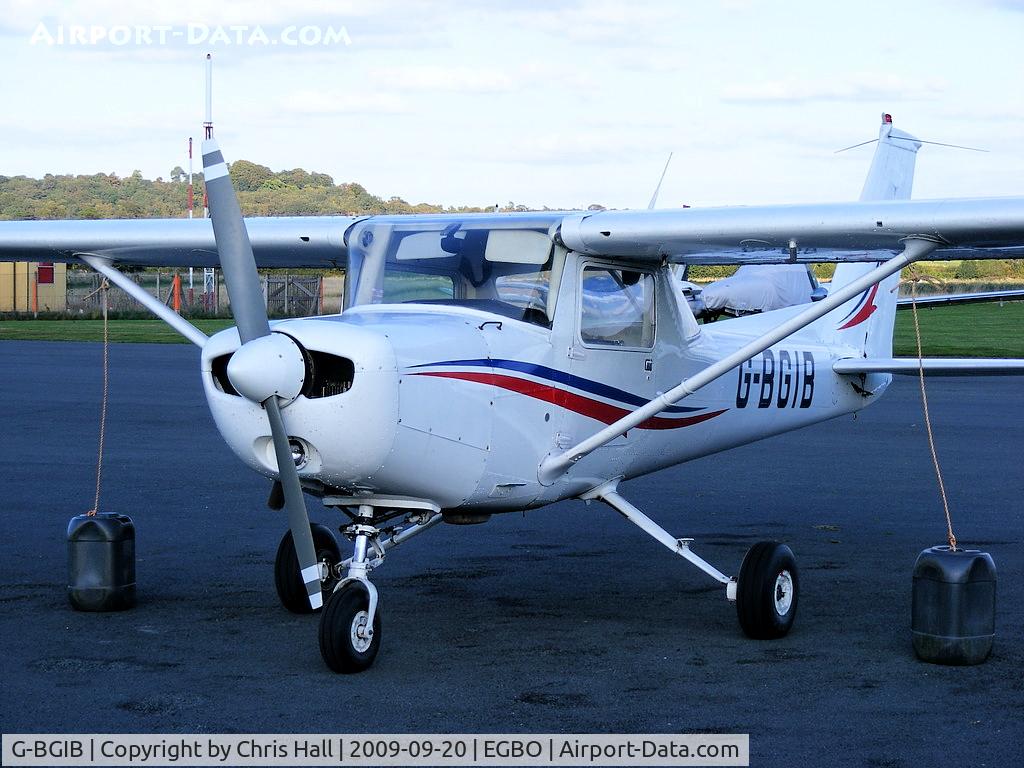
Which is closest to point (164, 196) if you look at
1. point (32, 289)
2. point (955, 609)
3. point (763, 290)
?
point (32, 289)

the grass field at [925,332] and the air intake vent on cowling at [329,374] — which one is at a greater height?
the grass field at [925,332]

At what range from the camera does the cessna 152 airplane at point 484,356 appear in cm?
561

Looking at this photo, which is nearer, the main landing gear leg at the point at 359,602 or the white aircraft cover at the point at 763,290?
the main landing gear leg at the point at 359,602

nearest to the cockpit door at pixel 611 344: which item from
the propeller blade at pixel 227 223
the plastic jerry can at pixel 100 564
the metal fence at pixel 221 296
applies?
the propeller blade at pixel 227 223

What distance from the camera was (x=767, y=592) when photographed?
6.64 meters

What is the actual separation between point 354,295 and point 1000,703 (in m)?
3.60

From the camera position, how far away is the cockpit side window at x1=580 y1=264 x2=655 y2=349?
Result: 23.2ft

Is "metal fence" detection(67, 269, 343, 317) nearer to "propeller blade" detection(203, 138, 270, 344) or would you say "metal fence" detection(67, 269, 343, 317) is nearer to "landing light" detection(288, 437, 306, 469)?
"propeller blade" detection(203, 138, 270, 344)

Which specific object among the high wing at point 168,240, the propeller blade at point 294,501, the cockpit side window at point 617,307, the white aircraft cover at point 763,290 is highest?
the white aircraft cover at point 763,290

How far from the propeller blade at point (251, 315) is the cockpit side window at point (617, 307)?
190cm

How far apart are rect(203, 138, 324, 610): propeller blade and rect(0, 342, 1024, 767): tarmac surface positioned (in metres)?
0.59

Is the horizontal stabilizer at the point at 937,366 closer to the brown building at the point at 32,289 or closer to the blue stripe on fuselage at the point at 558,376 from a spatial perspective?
the blue stripe on fuselage at the point at 558,376

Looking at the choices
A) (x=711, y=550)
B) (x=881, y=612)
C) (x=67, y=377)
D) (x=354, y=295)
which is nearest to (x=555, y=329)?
(x=354, y=295)

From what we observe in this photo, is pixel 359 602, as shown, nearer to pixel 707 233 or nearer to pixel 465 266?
pixel 465 266
